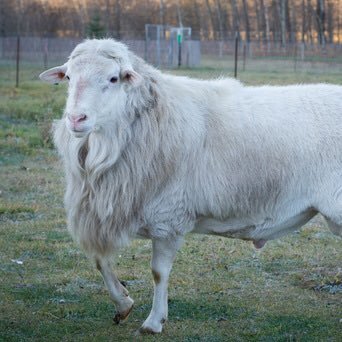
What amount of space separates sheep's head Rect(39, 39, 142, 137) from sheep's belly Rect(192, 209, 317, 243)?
0.98 m

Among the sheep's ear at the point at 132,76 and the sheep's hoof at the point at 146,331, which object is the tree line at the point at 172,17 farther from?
the sheep's hoof at the point at 146,331

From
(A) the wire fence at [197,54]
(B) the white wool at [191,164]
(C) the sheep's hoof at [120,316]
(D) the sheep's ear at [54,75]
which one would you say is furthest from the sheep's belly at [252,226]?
(A) the wire fence at [197,54]

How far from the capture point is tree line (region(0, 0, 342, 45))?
5354cm

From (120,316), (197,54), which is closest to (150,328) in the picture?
(120,316)

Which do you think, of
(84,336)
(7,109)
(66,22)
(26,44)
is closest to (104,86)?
(84,336)

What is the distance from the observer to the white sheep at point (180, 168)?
5023mm

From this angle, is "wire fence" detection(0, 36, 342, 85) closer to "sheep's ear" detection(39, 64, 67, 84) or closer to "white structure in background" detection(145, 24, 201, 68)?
"white structure in background" detection(145, 24, 201, 68)

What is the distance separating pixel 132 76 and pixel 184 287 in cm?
202

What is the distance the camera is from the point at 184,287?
6.13 meters

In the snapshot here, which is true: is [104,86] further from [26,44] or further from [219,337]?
[26,44]

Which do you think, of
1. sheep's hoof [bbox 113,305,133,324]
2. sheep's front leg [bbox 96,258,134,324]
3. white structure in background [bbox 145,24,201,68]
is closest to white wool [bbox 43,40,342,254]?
sheep's front leg [bbox 96,258,134,324]

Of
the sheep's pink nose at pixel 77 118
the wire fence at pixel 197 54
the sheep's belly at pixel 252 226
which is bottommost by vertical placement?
the sheep's belly at pixel 252 226

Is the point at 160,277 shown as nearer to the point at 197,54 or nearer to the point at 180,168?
the point at 180,168

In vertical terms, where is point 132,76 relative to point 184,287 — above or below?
above
